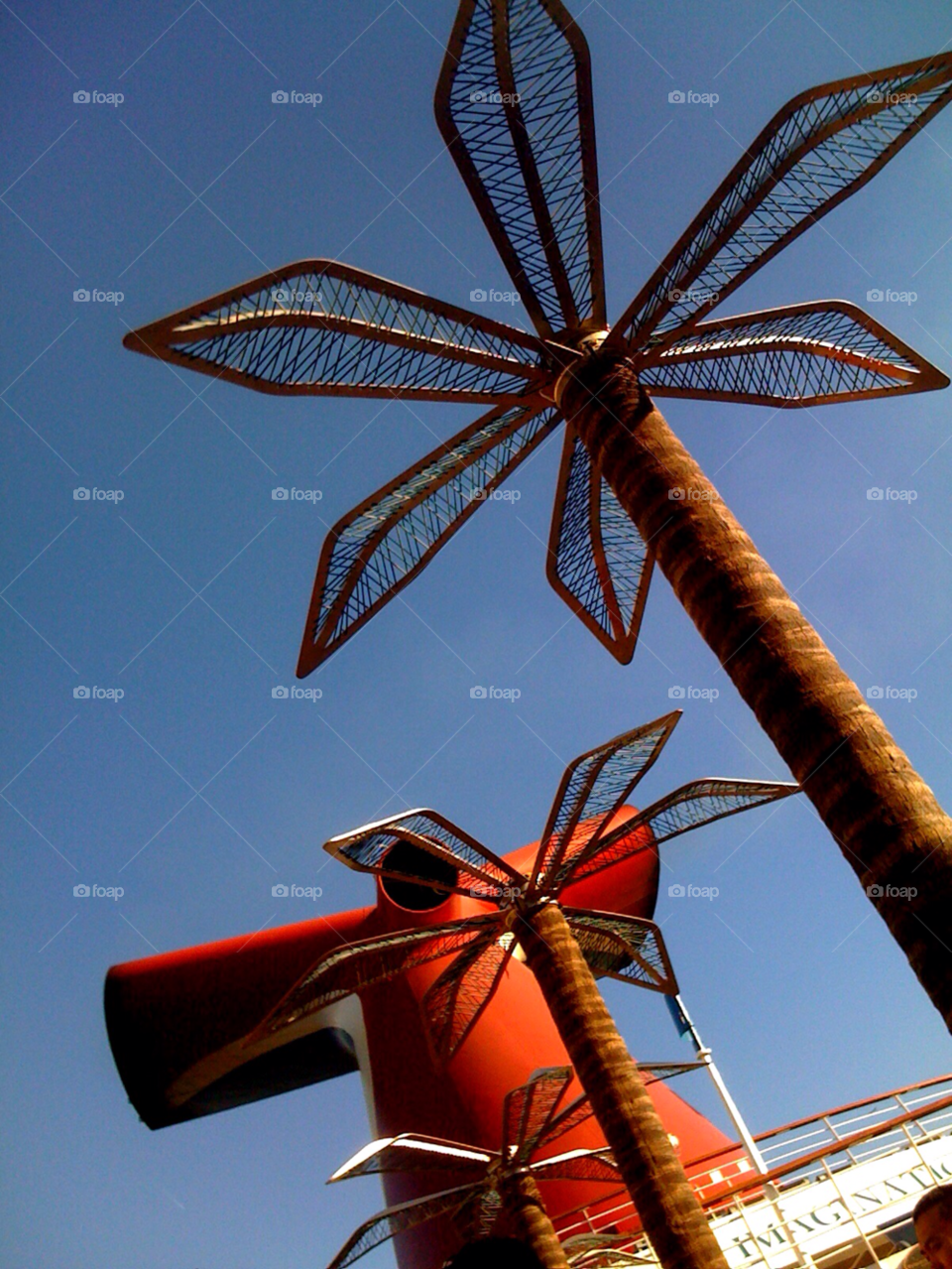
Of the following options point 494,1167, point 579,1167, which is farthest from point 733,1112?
point 494,1167

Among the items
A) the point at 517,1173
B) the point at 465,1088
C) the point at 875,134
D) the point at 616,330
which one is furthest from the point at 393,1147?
the point at 875,134

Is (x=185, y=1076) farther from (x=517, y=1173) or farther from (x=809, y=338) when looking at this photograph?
(x=809, y=338)

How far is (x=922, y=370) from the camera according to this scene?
7.69m

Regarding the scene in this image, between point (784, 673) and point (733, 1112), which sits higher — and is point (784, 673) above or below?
above

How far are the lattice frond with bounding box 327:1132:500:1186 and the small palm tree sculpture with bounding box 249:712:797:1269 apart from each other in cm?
137

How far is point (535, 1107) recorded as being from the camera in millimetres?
10547

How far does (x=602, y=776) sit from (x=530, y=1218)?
4.86 m

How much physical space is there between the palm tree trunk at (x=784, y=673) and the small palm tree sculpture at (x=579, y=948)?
4146mm

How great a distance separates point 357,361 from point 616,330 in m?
1.97

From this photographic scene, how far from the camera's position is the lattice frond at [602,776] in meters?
9.45

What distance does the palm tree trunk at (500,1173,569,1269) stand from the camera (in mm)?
8617

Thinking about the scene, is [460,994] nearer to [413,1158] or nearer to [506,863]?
[413,1158]

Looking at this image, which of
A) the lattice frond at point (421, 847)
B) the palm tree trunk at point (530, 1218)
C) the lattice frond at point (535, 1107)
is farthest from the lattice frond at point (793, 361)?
the palm tree trunk at point (530, 1218)

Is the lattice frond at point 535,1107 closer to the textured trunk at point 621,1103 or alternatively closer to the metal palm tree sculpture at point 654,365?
the textured trunk at point 621,1103
